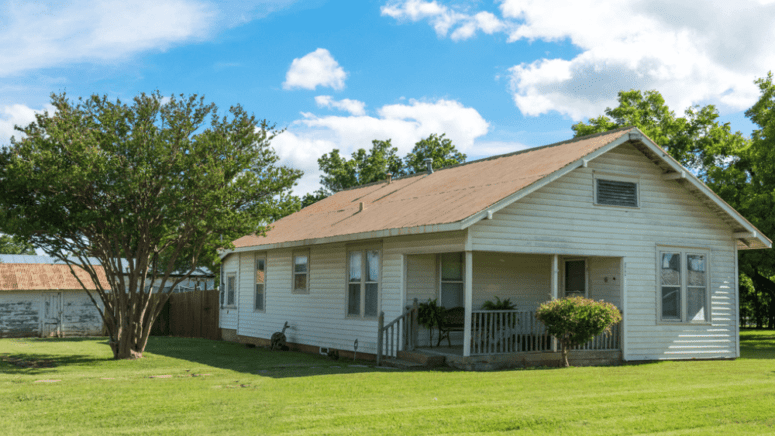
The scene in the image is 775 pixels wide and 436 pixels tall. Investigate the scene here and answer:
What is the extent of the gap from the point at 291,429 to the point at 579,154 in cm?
956

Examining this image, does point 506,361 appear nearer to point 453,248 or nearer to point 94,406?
point 453,248

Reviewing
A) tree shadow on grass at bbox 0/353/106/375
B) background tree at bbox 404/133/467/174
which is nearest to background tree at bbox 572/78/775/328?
background tree at bbox 404/133/467/174

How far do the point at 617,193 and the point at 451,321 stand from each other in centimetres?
462

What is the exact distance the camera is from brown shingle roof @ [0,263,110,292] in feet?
90.1

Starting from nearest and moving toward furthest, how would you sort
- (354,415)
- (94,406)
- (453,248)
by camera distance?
(354,415) → (94,406) → (453,248)

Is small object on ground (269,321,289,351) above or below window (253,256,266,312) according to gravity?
below

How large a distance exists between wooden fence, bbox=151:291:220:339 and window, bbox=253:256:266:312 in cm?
405

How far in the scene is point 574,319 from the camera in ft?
45.0

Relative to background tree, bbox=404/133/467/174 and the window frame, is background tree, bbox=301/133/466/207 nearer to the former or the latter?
background tree, bbox=404/133/467/174

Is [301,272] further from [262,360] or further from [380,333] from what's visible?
[380,333]

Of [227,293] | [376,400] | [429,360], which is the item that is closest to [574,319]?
[429,360]

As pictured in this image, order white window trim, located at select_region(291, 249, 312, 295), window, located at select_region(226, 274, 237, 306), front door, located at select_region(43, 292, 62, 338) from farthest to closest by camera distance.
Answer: front door, located at select_region(43, 292, 62, 338)
window, located at select_region(226, 274, 237, 306)
white window trim, located at select_region(291, 249, 312, 295)

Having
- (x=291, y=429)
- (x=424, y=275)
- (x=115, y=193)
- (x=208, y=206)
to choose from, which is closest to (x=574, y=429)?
(x=291, y=429)

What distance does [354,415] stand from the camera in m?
8.32
